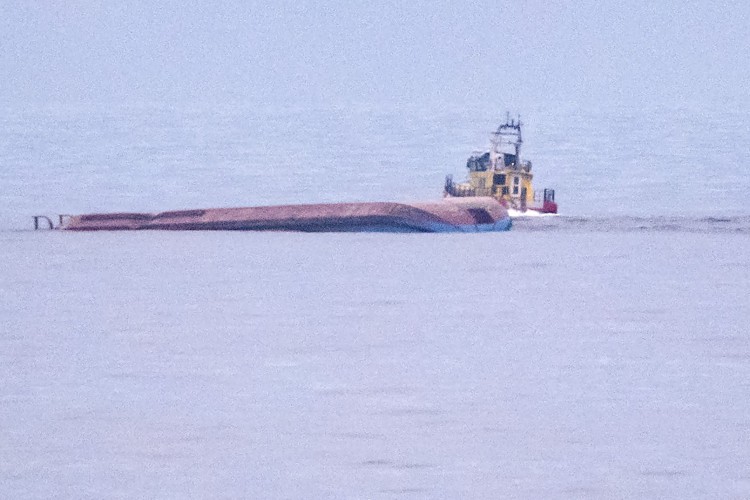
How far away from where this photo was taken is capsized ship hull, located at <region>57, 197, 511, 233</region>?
71125 millimetres

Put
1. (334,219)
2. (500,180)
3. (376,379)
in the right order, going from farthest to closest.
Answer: (500,180) < (334,219) < (376,379)

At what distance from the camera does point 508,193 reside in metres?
80.0

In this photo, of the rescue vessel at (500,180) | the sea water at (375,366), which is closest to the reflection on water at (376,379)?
the sea water at (375,366)

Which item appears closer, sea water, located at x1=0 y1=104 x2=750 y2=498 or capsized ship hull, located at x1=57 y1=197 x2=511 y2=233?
sea water, located at x1=0 y1=104 x2=750 y2=498

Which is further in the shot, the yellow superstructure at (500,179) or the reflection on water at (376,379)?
the yellow superstructure at (500,179)

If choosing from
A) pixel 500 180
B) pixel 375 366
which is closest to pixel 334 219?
pixel 500 180

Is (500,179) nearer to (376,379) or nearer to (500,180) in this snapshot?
(500,180)

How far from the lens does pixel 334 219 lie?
2825 inches

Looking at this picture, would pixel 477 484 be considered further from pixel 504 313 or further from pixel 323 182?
pixel 323 182

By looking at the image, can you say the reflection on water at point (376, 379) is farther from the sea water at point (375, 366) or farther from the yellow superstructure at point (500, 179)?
the yellow superstructure at point (500, 179)

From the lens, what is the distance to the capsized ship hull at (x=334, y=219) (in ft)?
233

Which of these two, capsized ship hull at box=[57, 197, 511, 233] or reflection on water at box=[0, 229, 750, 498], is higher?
capsized ship hull at box=[57, 197, 511, 233]

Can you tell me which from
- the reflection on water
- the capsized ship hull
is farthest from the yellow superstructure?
the reflection on water

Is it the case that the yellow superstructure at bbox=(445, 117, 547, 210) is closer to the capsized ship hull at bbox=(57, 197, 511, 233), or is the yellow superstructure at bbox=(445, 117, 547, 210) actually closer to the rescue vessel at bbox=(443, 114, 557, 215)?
the rescue vessel at bbox=(443, 114, 557, 215)
